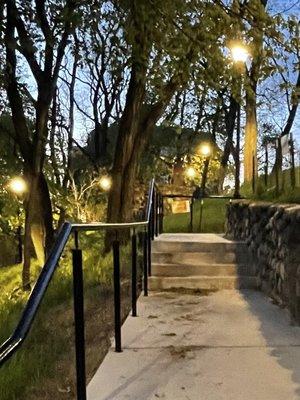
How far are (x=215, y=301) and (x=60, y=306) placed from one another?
1.81 metres

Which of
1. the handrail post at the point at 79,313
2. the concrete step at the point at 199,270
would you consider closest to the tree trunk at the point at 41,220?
the concrete step at the point at 199,270

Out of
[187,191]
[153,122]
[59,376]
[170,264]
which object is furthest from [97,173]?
[59,376]

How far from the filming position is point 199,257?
23.0 feet

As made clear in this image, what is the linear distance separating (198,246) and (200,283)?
971 mm

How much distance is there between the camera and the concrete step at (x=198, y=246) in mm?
7223

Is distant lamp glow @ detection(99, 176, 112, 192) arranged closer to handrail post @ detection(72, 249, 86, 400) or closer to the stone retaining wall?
the stone retaining wall

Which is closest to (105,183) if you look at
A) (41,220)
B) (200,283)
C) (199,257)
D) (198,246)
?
(41,220)

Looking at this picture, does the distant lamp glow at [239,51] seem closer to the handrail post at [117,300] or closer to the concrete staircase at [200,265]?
the concrete staircase at [200,265]

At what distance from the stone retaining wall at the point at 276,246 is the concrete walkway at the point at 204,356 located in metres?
0.21

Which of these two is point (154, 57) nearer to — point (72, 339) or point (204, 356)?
point (72, 339)

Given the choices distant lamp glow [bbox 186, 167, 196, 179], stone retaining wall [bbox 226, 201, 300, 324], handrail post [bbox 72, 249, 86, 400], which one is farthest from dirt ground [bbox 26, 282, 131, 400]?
Answer: distant lamp glow [bbox 186, 167, 196, 179]

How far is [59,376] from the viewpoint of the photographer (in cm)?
370

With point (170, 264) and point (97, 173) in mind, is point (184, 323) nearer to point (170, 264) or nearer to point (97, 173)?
point (170, 264)

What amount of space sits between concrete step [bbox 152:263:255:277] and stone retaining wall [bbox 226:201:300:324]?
254 mm
